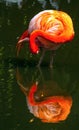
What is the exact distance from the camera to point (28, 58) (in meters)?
10.2

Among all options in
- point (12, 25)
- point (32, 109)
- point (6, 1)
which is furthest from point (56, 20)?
point (6, 1)

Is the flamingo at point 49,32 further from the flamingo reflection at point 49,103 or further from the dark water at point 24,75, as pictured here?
the flamingo reflection at point 49,103

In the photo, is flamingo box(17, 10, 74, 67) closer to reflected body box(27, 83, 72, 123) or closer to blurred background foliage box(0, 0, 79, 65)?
blurred background foliage box(0, 0, 79, 65)

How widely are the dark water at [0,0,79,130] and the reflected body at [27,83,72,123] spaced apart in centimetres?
8

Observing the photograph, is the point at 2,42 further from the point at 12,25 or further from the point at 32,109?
the point at 32,109

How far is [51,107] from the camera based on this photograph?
23.5ft

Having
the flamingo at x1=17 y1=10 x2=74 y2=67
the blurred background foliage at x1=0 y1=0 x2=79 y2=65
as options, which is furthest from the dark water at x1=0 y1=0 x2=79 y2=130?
the flamingo at x1=17 y1=10 x2=74 y2=67

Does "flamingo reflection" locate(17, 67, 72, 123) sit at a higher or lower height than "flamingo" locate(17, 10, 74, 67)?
lower

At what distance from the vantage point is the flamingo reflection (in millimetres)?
6812

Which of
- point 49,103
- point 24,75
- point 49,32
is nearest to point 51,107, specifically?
point 49,103

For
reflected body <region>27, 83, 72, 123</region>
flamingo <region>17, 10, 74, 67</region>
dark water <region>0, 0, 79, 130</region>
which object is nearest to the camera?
dark water <region>0, 0, 79, 130</region>

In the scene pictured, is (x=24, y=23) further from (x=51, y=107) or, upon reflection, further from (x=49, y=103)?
(x=51, y=107)

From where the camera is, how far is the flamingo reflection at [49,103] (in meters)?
6.81

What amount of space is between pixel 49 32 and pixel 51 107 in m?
2.30
